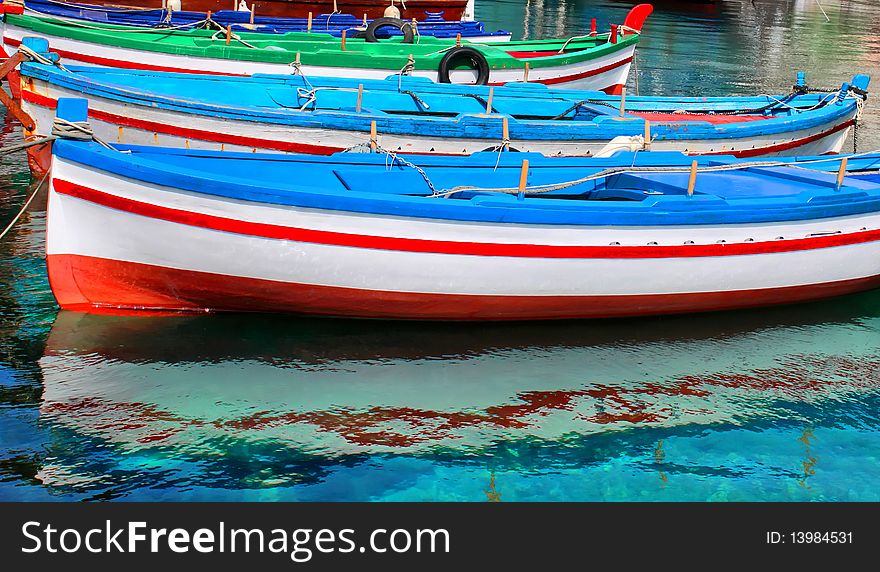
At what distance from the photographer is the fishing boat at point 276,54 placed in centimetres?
1606

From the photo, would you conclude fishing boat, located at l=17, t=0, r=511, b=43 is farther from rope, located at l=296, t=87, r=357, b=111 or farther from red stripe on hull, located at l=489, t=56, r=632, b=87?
rope, located at l=296, t=87, r=357, b=111

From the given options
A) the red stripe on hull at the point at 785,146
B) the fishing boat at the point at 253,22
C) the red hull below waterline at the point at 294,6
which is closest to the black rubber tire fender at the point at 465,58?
Result: the fishing boat at the point at 253,22

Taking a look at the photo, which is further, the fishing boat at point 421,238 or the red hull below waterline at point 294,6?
the red hull below waterline at point 294,6

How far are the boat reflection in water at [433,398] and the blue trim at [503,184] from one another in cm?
125

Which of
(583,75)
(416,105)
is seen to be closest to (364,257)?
(416,105)

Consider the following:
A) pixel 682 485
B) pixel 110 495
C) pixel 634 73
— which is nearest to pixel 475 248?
pixel 682 485

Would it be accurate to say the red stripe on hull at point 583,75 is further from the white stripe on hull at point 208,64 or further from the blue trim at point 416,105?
the blue trim at point 416,105

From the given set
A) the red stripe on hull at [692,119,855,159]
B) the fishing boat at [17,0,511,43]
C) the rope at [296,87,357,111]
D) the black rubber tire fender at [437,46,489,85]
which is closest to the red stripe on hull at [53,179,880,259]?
the rope at [296,87,357,111]

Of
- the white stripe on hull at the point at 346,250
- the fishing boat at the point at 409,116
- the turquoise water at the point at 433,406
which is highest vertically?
the fishing boat at the point at 409,116

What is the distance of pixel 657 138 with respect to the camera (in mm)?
13023

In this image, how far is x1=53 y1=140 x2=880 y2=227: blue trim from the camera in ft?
27.2

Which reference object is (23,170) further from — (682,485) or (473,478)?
(682,485)

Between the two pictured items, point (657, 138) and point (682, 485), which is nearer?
point (682, 485)

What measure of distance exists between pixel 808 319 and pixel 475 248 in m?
3.96
